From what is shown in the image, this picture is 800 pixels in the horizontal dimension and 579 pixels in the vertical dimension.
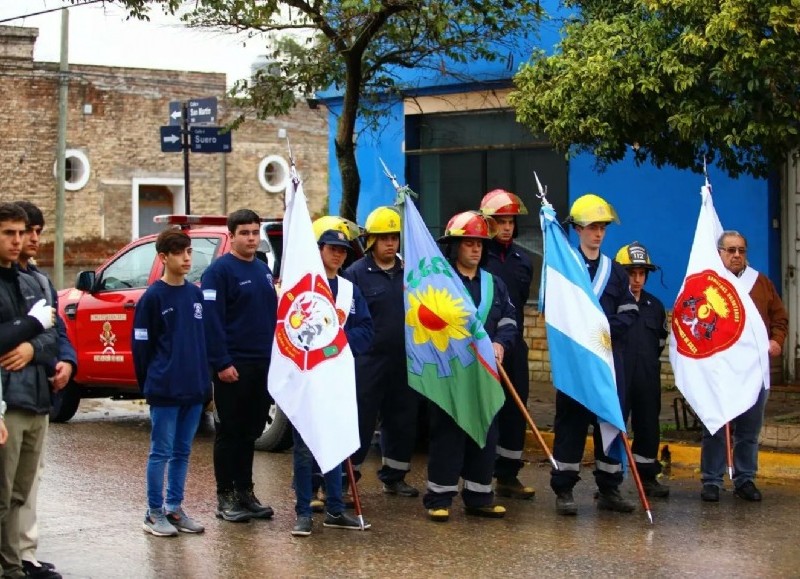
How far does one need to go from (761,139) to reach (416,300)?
3.82 metres

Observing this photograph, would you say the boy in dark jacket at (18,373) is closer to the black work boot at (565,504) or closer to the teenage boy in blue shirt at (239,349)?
the teenage boy in blue shirt at (239,349)

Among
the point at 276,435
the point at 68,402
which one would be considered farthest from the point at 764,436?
the point at 68,402

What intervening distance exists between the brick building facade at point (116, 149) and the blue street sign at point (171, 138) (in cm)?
1468

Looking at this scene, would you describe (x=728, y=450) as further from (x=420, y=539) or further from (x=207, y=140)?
(x=207, y=140)

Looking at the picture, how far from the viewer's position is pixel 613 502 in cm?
879

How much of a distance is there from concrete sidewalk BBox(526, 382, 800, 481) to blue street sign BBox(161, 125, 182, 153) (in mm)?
7071

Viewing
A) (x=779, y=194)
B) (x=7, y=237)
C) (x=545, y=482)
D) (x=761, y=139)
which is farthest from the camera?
(x=779, y=194)

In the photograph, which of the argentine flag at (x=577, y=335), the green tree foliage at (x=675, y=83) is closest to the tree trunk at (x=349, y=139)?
the green tree foliage at (x=675, y=83)

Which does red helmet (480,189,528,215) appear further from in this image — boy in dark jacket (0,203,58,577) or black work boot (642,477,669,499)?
boy in dark jacket (0,203,58,577)

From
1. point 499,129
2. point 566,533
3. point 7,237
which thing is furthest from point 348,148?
point 7,237

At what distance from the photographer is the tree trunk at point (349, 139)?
14164mm

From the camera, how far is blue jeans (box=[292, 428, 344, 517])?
7977 mm

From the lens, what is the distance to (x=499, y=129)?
16.2 metres

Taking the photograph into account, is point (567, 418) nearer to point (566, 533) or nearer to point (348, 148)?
point (566, 533)
